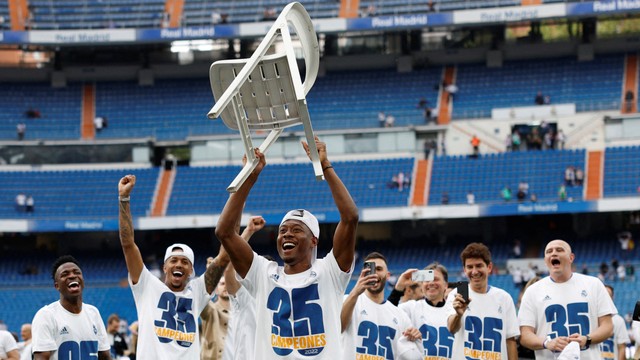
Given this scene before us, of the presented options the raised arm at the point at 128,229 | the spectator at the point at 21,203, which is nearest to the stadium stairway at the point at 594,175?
the spectator at the point at 21,203

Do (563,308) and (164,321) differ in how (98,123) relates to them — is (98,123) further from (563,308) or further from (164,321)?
(563,308)

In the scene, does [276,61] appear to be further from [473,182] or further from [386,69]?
[386,69]

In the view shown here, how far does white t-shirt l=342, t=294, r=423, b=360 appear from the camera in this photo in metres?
11.2

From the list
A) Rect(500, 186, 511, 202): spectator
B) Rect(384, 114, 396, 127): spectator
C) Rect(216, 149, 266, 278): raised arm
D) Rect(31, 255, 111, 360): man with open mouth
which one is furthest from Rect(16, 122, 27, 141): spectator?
Rect(216, 149, 266, 278): raised arm

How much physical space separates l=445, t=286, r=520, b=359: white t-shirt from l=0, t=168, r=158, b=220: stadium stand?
33.8 m

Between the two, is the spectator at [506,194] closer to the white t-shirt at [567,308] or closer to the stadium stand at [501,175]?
the stadium stand at [501,175]

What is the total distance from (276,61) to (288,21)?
26.4 inches

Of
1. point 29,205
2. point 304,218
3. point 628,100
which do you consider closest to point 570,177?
point 628,100

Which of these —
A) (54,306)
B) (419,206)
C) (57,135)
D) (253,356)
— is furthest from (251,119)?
(57,135)

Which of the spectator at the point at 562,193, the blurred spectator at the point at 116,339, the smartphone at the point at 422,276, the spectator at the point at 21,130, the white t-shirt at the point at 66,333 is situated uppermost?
the spectator at the point at 21,130

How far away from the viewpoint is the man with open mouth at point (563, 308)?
10.6m

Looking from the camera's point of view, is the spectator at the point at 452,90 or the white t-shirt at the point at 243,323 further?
the spectator at the point at 452,90

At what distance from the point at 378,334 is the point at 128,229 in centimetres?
290

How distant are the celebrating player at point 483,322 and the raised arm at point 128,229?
3.13 meters
